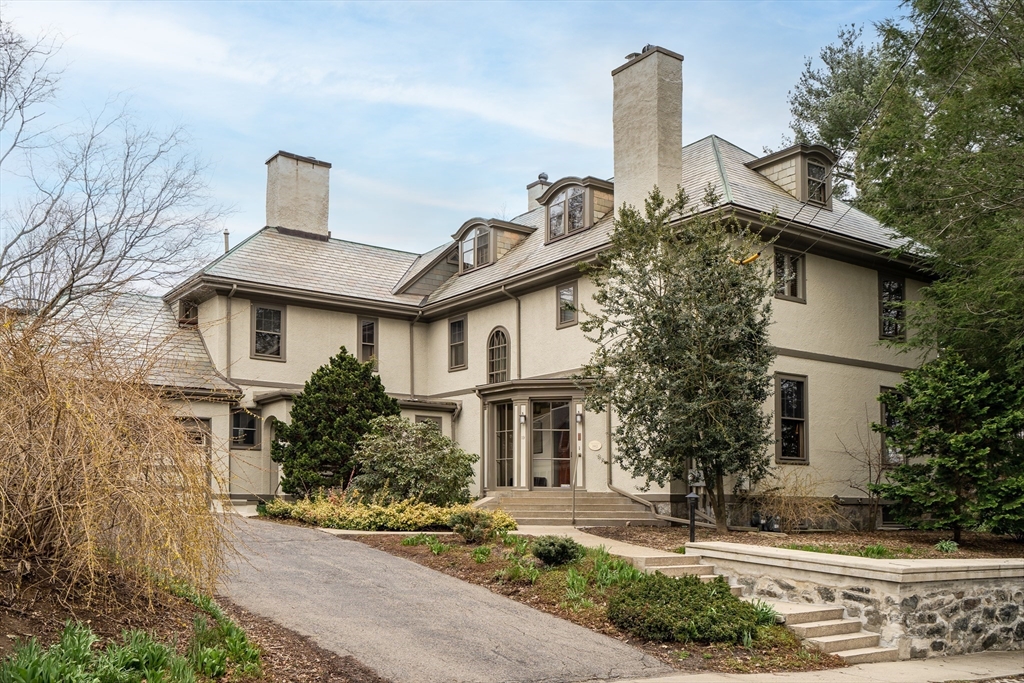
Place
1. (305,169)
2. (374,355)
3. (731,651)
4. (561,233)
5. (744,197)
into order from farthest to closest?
(305,169)
(374,355)
(561,233)
(744,197)
(731,651)

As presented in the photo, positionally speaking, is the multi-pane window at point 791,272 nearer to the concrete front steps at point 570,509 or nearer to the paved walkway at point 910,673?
the concrete front steps at point 570,509

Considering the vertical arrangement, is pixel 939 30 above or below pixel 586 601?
above

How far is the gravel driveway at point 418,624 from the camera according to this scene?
26.4 ft

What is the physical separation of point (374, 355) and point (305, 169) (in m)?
5.89

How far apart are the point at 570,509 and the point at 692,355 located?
4.72m

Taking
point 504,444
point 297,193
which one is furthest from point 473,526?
point 297,193

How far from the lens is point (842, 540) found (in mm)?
14891

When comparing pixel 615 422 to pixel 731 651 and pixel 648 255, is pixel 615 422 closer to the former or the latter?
pixel 648 255

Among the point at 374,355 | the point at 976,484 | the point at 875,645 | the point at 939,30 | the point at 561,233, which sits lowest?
the point at 875,645

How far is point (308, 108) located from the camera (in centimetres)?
1491

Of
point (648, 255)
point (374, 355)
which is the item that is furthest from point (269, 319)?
point (648, 255)

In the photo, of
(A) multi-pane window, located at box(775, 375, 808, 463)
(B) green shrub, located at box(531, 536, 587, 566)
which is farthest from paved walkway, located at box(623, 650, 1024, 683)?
(A) multi-pane window, located at box(775, 375, 808, 463)

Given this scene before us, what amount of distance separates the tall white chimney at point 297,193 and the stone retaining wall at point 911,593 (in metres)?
17.7

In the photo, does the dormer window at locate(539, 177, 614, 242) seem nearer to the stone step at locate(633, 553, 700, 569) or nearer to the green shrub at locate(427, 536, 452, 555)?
the green shrub at locate(427, 536, 452, 555)
